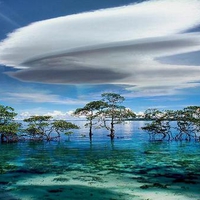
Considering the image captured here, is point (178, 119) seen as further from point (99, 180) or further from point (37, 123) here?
point (99, 180)

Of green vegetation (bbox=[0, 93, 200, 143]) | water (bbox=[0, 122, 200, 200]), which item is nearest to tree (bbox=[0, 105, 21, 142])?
green vegetation (bbox=[0, 93, 200, 143])

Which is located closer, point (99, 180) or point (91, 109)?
point (99, 180)

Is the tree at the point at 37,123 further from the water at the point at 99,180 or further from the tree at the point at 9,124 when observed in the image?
the water at the point at 99,180

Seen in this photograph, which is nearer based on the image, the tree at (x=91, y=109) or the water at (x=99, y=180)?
the water at (x=99, y=180)

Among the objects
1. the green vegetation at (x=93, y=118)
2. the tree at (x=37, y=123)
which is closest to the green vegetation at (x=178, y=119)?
the green vegetation at (x=93, y=118)

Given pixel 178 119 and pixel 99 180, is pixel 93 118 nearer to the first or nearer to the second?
pixel 178 119

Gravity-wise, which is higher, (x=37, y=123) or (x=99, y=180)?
(x=37, y=123)

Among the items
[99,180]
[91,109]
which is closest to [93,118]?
[91,109]

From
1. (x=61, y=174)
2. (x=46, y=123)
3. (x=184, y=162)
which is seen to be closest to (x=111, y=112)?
(x=46, y=123)

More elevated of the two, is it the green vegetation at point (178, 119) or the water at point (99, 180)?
the green vegetation at point (178, 119)

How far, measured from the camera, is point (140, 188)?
23.3m

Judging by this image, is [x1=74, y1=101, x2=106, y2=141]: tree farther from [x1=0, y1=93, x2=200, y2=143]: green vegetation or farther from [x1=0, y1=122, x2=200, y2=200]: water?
[x1=0, y1=122, x2=200, y2=200]: water

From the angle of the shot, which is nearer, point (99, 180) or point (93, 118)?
point (99, 180)

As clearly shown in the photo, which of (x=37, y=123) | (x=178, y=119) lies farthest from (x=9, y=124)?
(x=178, y=119)
